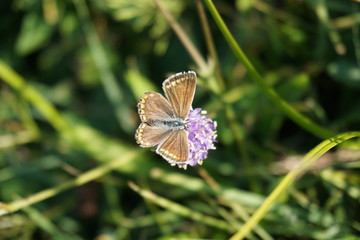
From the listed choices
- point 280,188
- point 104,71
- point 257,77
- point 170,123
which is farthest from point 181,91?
point 104,71

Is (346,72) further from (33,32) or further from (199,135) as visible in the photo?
(33,32)

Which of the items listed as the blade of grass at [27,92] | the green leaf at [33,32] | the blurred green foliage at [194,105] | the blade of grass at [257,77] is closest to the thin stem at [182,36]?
the blurred green foliage at [194,105]

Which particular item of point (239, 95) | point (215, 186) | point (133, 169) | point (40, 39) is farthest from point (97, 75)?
point (215, 186)

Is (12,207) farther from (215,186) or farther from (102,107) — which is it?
(102,107)

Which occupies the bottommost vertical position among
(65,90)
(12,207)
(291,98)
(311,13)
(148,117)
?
(12,207)

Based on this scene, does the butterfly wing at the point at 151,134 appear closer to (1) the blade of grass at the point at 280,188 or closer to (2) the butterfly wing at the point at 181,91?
(2) the butterfly wing at the point at 181,91

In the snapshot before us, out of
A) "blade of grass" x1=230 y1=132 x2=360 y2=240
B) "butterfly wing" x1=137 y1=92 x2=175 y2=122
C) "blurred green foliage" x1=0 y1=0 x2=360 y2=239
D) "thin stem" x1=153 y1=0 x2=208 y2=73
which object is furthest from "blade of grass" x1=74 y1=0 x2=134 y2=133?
"blade of grass" x1=230 y1=132 x2=360 y2=240
